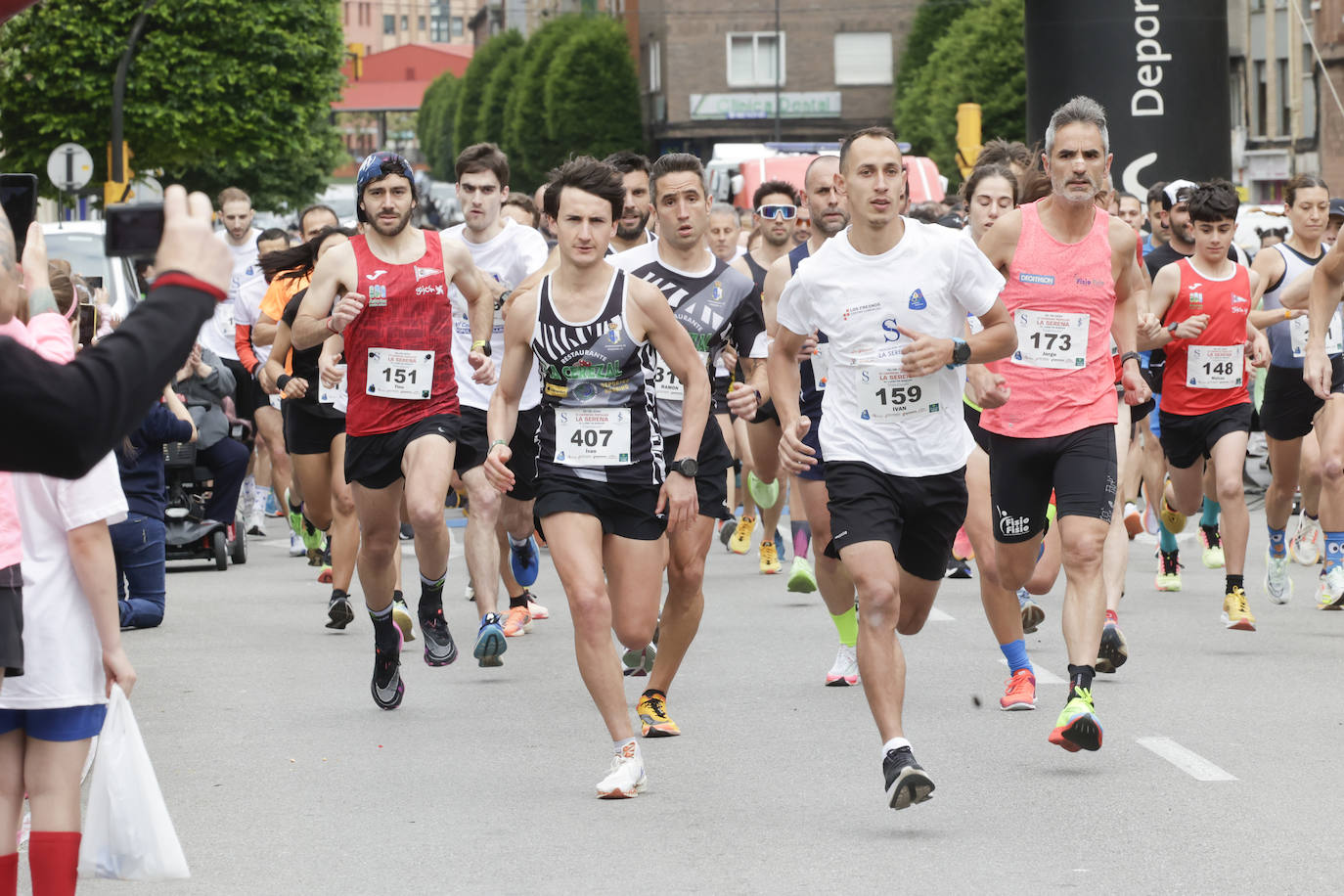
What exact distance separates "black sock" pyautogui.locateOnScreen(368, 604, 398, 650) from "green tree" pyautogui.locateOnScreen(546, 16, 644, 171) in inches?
3068

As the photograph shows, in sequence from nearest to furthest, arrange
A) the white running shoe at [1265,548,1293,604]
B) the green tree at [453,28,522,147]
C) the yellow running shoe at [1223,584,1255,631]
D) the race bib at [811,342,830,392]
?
1. the race bib at [811,342,830,392]
2. the yellow running shoe at [1223,584,1255,631]
3. the white running shoe at [1265,548,1293,604]
4. the green tree at [453,28,522,147]

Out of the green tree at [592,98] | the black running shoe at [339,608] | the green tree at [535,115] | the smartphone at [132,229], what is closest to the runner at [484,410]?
the black running shoe at [339,608]

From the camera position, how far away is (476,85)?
117m

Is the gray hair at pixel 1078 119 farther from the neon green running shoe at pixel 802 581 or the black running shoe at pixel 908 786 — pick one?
the neon green running shoe at pixel 802 581

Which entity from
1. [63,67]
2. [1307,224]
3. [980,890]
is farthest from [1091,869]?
[63,67]

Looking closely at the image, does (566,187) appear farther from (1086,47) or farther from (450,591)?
(1086,47)

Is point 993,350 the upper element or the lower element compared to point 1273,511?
upper

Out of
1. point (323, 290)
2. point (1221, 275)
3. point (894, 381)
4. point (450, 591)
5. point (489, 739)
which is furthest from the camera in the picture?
point (450, 591)

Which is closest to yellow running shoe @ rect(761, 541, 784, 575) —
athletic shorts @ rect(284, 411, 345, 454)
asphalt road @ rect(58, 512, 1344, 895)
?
asphalt road @ rect(58, 512, 1344, 895)

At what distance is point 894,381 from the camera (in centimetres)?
718

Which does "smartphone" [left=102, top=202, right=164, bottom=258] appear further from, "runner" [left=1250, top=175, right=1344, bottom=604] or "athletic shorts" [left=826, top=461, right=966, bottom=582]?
"runner" [left=1250, top=175, right=1344, bottom=604]

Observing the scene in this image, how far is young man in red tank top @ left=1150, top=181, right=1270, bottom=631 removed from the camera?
36.4 ft

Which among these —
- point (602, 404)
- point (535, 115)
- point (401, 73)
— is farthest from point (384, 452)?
point (401, 73)

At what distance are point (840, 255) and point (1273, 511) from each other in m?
5.47
